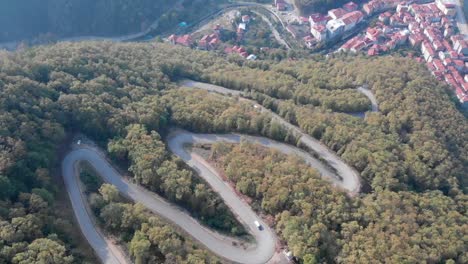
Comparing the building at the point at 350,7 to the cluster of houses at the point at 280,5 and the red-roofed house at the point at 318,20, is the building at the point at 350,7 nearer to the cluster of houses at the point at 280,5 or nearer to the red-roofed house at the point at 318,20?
the red-roofed house at the point at 318,20

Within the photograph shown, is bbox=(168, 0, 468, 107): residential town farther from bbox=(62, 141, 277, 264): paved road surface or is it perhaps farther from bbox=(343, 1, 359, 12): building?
bbox=(62, 141, 277, 264): paved road surface

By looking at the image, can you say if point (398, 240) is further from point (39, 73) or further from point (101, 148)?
point (39, 73)

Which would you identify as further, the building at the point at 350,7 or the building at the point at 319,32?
the building at the point at 350,7

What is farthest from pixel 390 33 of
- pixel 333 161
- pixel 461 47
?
pixel 333 161

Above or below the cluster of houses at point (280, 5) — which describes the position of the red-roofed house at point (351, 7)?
below

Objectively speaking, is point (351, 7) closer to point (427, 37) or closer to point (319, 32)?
point (319, 32)

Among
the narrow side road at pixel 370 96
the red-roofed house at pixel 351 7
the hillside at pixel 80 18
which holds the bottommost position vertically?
the narrow side road at pixel 370 96

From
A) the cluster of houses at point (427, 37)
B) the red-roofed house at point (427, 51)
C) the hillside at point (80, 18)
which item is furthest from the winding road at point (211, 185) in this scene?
the hillside at point (80, 18)
